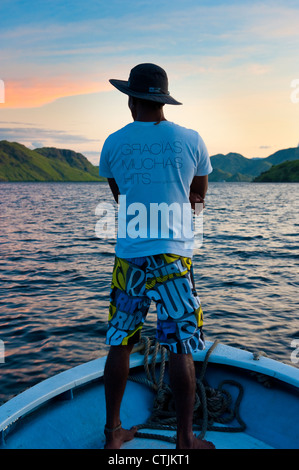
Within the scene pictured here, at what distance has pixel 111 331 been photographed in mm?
2986

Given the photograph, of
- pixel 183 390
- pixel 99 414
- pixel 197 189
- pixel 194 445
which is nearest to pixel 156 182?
pixel 197 189

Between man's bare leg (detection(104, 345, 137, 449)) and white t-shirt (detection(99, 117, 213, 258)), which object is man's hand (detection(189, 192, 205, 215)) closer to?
white t-shirt (detection(99, 117, 213, 258))

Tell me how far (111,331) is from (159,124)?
151 centimetres

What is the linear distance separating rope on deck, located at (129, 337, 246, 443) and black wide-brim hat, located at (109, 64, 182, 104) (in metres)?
2.44

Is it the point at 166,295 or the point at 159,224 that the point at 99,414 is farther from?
the point at 159,224

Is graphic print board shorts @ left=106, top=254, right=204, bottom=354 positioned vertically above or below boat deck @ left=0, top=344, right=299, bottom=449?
above

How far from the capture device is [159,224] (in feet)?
8.97

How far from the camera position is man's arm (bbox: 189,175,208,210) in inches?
119

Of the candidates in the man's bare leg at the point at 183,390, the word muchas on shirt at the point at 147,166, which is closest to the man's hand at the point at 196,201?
the word muchas on shirt at the point at 147,166

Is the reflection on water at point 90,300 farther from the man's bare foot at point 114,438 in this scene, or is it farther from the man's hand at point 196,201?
the man's hand at point 196,201

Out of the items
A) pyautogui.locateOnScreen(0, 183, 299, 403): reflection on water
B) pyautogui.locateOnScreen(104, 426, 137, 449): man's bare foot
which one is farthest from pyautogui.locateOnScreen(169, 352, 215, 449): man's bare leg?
pyautogui.locateOnScreen(0, 183, 299, 403): reflection on water

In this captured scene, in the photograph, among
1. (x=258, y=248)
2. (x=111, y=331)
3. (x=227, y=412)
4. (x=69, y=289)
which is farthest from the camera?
(x=258, y=248)
